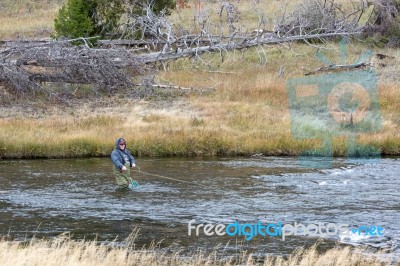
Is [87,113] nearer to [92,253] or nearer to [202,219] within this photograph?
[202,219]

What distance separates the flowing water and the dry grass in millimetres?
893

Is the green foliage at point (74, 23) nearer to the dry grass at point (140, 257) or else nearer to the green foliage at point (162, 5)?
the green foliage at point (162, 5)

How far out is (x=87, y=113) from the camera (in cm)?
3206

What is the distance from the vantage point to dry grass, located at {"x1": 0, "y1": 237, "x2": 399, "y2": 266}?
501 inches

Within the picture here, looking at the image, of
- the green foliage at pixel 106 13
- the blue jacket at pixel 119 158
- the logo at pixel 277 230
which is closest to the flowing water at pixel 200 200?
the logo at pixel 277 230

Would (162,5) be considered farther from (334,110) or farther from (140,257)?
(140,257)

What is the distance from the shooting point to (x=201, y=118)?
30.9 meters

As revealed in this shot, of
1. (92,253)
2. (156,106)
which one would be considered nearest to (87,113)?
(156,106)

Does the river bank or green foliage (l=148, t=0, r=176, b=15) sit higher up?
green foliage (l=148, t=0, r=176, b=15)

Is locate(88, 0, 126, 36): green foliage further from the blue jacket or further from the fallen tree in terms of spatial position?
the blue jacket

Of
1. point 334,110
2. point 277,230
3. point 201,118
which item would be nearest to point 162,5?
point 201,118

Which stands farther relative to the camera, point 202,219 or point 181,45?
point 181,45

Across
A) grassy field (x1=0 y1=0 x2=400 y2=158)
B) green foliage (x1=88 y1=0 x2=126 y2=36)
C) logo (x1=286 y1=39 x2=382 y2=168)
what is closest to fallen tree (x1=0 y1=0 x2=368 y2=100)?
grassy field (x1=0 y1=0 x2=400 y2=158)

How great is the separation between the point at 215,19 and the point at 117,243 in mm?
36118
